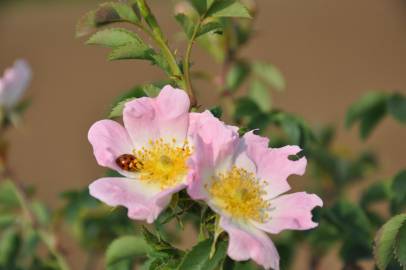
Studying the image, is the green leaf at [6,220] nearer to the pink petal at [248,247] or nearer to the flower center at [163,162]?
the flower center at [163,162]

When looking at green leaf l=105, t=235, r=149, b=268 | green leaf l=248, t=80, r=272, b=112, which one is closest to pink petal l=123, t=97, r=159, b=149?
green leaf l=105, t=235, r=149, b=268

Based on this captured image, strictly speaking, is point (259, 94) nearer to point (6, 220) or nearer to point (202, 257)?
point (6, 220)

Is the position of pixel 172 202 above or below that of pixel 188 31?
below

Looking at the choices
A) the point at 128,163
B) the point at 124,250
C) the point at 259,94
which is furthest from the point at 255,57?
the point at 128,163

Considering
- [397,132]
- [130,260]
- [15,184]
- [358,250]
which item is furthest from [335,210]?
[397,132]

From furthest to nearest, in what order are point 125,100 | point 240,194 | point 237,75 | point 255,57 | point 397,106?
1. point 255,57
2. point 237,75
3. point 397,106
4. point 125,100
5. point 240,194

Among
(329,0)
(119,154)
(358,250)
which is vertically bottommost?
(329,0)

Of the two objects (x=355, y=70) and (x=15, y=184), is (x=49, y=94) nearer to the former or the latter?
(x=355, y=70)
